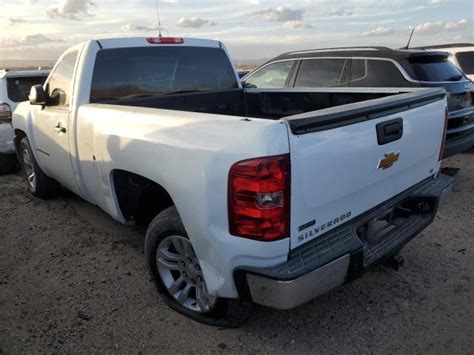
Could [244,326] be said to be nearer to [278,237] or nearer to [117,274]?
[278,237]

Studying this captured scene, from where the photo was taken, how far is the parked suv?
5.70 meters

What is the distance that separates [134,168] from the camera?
2.87 meters

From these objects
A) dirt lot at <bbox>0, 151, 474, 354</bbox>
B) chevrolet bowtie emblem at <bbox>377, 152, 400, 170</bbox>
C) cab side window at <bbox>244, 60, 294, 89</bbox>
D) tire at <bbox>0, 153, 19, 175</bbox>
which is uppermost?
chevrolet bowtie emblem at <bbox>377, 152, 400, 170</bbox>

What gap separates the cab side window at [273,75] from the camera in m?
7.07

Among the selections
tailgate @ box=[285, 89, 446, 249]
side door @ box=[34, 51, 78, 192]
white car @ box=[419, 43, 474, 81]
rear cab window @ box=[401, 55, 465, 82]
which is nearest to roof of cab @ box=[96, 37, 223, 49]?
side door @ box=[34, 51, 78, 192]

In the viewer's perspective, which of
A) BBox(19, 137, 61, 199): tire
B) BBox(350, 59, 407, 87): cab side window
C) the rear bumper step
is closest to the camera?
the rear bumper step

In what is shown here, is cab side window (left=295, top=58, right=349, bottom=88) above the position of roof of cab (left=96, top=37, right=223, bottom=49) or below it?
below

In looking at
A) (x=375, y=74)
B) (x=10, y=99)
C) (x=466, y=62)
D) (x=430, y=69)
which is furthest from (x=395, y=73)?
(x=10, y=99)

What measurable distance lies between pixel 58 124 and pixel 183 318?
7.15 feet

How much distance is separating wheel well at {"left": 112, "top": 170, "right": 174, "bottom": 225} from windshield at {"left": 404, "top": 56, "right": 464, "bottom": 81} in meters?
4.12

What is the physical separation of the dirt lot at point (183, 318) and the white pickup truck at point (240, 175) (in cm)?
25

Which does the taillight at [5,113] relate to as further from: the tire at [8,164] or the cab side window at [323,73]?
the cab side window at [323,73]

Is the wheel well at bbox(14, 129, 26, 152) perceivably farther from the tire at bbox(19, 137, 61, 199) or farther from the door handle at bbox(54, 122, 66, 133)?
the door handle at bbox(54, 122, 66, 133)

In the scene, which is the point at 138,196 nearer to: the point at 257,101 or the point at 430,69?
the point at 257,101
